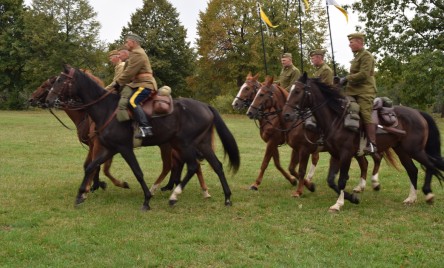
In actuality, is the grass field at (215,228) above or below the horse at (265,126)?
below

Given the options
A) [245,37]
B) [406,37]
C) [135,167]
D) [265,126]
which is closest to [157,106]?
[135,167]

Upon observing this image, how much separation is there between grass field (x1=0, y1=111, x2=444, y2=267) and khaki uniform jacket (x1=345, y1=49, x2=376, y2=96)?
7.81 feet

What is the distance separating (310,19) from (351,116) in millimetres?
44053

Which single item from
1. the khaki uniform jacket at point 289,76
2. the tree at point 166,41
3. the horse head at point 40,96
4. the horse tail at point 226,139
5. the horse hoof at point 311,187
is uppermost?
the tree at point 166,41

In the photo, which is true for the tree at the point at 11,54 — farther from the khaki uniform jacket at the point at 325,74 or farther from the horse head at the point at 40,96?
the khaki uniform jacket at the point at 325,74

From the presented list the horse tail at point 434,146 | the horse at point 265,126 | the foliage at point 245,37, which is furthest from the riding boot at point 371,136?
the foliage at point 245,37

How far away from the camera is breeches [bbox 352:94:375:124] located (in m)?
9.10

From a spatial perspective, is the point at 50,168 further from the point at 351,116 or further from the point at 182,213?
the point at 351,116

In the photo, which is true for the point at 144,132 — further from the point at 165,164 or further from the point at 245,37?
the point at 245,37

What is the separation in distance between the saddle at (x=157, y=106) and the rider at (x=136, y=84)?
0.13 meters

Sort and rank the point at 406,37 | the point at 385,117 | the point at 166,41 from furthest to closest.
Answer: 1. the point at 166,41
2. the point at 406,37
3. the point at 385,117

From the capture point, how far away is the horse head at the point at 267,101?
10492 millimetres

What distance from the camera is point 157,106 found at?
29.8 feet

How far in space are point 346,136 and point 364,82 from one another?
117 cm
